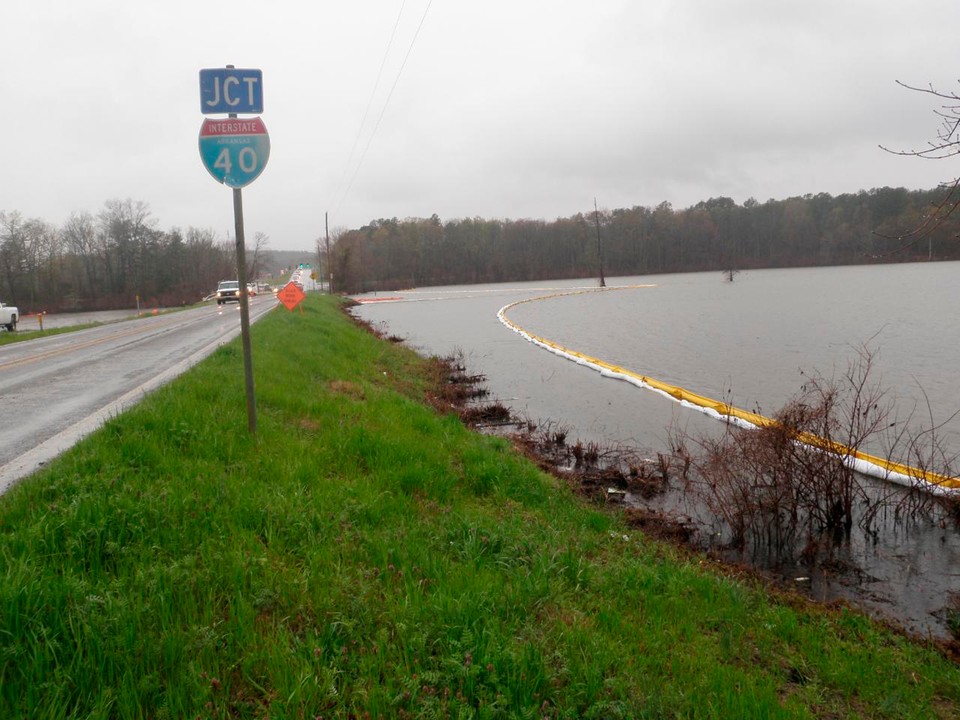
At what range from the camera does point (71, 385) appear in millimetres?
10609

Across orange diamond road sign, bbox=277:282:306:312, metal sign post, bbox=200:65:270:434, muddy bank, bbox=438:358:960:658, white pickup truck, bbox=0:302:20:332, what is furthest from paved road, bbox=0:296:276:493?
white pickup truck, bbox=0:302:20:332

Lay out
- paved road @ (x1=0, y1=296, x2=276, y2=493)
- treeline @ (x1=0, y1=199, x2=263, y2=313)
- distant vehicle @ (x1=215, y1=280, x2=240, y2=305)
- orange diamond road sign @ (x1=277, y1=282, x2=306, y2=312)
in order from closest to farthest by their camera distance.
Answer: paved road @ (x1=0, y1=296, x2=276, y2=493) → orange diamond road sign @ (x1=277, y1=282, x2=306, y2=312) → distant vehicle @ (x1=215, y1=280, x2=240, y2=305) → treeline @ (x1=0, y1=199, x2=263, y2=313)

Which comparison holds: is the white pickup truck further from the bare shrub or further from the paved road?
the bare shrub

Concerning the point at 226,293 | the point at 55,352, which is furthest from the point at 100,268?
the point at 55,352

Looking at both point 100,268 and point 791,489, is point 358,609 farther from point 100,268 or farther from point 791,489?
point 100,268

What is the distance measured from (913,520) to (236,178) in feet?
26.8

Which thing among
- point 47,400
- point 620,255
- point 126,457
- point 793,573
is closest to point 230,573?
point 126,457

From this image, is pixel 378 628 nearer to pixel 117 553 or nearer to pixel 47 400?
pixel 117 553

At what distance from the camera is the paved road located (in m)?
6.59

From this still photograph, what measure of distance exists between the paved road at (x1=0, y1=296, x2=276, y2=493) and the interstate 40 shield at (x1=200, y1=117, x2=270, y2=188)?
9.68 ft

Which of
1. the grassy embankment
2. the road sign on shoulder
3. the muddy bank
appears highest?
the road sign on shoulder

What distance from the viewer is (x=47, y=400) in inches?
363

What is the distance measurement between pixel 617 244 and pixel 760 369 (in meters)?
114

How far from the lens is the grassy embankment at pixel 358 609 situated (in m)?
3.16
